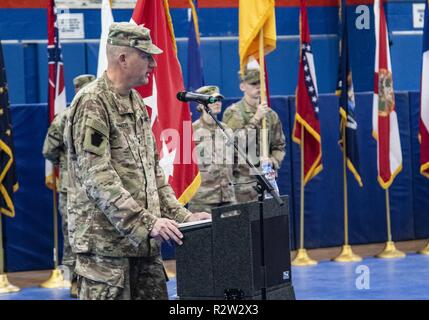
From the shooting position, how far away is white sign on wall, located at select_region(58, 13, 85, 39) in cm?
1303

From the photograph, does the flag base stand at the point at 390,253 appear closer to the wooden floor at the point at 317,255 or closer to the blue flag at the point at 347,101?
the wooden floor at the point at 317,255

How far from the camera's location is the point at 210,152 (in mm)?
8898

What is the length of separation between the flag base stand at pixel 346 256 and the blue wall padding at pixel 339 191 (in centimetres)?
76

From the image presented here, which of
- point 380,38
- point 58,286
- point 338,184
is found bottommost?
point 58,286

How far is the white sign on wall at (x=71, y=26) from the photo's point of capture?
42.8 ft

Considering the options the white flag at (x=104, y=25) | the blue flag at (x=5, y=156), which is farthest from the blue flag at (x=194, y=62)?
the blue flag at (x=5, y=156)

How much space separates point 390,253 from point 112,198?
7.49 meters

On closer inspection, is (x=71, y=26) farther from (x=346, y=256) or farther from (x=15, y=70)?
(x=346, y=256)

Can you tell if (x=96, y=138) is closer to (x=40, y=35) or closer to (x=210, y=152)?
(x=210, y=152)

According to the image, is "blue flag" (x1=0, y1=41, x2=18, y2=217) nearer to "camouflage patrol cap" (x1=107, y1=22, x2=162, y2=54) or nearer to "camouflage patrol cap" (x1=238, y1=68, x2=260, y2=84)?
"camouflage patrol cap" (x1=238, y1=68, x2=260, y2=84)

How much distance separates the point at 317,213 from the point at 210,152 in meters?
3.27

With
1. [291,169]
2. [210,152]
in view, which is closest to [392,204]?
[291,169]
